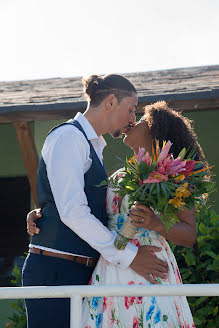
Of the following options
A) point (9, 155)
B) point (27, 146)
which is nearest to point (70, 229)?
point (27, 146)

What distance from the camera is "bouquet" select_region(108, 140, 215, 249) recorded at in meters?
2.72

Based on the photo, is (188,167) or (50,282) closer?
(188,167)

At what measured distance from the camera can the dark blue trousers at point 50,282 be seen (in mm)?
2947

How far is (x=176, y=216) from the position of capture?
284 centimetres

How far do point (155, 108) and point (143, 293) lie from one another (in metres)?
1.37

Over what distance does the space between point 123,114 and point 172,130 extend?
281mm

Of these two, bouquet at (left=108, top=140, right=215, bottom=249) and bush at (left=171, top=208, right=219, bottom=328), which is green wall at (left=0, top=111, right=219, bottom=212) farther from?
bouquet at (left=108, top=140, right=215, bottom=249)

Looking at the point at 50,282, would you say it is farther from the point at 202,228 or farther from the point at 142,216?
the point at 202,228

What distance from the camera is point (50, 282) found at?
2.97 m

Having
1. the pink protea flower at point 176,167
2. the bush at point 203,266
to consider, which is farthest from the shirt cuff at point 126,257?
the bush at point 203,266

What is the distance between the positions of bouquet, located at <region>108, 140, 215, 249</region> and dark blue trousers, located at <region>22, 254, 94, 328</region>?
0.29 metres

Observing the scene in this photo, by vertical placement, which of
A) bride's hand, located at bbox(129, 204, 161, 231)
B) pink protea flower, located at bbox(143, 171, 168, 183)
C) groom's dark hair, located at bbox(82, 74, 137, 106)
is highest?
groom's dark hair, located at bbox(82, 74, 137, 106)

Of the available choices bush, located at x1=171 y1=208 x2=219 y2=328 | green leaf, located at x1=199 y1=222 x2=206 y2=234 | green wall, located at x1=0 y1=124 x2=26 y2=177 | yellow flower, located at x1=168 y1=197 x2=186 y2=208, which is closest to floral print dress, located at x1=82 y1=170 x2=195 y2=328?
yellow flower, located at x1=168 y1=197 x2=186 y2=208

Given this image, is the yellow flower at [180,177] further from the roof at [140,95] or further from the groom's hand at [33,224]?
the roof at [140,95]
